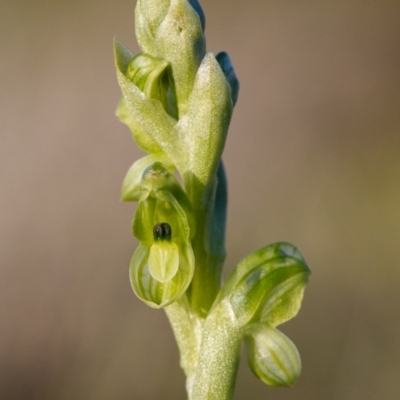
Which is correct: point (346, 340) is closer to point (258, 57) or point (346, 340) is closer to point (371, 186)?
point (371, 186)

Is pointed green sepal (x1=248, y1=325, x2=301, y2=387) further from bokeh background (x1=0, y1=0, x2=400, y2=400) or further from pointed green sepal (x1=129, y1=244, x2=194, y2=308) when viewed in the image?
bokeh background (x1=0, y1=0, x2=400, y2=400)

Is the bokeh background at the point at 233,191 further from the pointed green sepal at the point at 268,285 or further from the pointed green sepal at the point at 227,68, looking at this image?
the pointed green sepal at the point at 227,68

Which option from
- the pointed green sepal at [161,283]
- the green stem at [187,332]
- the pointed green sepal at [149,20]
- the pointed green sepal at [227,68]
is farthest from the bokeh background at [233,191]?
the pointed green sepal at [149,20]

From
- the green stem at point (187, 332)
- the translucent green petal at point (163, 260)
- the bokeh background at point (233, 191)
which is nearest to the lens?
the translucent green petal at point (163, 260)

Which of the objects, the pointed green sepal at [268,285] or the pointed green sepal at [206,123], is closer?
the pointed green sepal at [206,123]

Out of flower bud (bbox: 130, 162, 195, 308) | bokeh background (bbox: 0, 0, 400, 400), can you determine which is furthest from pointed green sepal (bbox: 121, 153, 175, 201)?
bokeh background (bbox: 0, 0, 400, 400)

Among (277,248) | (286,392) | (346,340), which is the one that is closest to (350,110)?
(346,340)

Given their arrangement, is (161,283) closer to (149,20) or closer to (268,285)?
(268,285)
